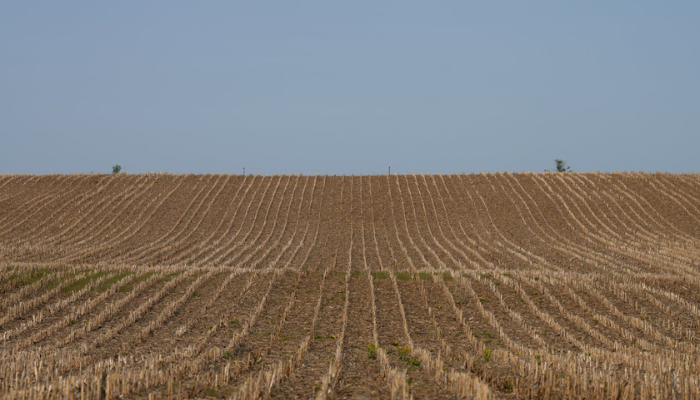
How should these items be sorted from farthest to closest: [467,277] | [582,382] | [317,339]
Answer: [467,277]
[317,339]
[582,382]

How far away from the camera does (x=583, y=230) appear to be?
132 feet

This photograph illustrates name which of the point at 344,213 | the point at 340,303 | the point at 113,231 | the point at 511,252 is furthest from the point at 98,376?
the point at 344,213

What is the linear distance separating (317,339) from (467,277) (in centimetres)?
979

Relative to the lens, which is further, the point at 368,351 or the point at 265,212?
the point at 265,212

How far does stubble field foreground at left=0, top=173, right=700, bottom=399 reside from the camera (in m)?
10.5

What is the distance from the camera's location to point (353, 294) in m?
20.5

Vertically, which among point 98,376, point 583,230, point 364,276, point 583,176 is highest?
point 583,176

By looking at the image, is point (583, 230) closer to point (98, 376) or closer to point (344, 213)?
point (344, 213)

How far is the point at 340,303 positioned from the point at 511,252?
656 inches

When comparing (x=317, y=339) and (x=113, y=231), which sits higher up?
(x=113, y=231)

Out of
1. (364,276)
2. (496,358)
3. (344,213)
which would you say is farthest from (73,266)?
(344,213)

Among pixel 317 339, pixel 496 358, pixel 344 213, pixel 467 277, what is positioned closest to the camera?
pixel 496 358

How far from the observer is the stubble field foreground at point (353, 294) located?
10.5 m

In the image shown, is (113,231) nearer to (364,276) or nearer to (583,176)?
(364,276)
